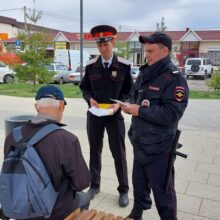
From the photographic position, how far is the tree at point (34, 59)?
15250mm

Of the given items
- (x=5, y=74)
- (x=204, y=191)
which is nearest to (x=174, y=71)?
(x=204, y=191)

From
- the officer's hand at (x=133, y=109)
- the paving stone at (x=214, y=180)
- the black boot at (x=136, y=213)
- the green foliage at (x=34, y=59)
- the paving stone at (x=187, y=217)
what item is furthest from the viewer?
the green foliage at (x=34, y=59)

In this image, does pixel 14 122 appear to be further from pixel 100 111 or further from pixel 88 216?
pixel 88 216

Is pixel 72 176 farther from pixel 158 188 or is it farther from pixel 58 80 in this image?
pixel 58 80

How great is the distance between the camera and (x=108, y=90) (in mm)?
3623

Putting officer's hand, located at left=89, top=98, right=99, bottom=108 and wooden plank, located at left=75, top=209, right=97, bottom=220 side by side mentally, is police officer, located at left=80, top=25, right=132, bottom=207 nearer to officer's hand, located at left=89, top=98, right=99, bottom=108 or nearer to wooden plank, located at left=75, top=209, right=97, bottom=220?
officer's hand, located at left=89, top=98, right=99, bottom=108

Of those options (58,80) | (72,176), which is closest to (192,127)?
(72,176)

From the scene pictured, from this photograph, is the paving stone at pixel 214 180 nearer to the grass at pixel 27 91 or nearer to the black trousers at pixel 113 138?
the black trousers at pixel 113 138

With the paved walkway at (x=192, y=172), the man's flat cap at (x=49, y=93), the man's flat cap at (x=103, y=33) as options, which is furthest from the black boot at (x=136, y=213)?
the man's flat cap at (x=103, y=33)

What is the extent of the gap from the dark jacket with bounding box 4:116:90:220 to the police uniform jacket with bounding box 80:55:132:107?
1521 mm

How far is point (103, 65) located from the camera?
3.63m

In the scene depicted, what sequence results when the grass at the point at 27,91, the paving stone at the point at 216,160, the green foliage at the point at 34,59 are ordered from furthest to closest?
the green foliage at the point at 34,59, the grass at the point at 27,91, the paving stone at the point at 216,160

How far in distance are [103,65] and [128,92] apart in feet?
1.38

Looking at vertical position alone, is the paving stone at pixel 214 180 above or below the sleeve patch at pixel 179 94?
below
